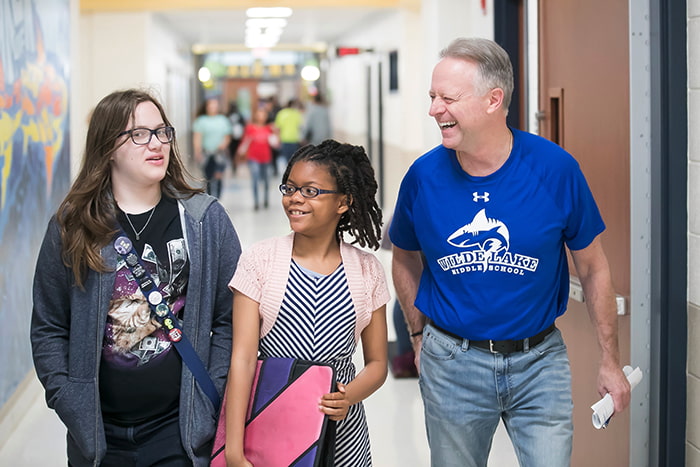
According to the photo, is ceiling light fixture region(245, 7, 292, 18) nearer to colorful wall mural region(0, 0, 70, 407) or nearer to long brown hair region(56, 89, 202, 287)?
colorful wall mural region(0, 0, 70, 407)

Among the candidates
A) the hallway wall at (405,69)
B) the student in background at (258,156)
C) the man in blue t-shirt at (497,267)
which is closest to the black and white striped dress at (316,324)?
the man in blue t-shirt at (497,267)

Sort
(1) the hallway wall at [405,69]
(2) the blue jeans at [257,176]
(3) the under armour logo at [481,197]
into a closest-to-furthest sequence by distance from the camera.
Answer: (3) the under armour logo at [481,197] < (1) the hallway wall at [405,69] < (2) the blue jeans at [257,176]

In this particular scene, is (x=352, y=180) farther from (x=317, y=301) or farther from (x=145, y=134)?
(x=145, y=134)

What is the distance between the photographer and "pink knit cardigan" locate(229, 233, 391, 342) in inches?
86.1

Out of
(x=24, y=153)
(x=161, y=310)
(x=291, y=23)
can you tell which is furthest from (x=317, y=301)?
(x=291, y=23)

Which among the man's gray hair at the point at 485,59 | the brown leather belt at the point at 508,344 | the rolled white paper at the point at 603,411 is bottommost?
the rolled white paper at the point at 603,411

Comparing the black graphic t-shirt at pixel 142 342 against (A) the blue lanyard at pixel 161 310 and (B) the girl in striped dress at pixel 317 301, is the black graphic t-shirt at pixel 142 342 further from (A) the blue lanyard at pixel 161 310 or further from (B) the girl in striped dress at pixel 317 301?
(B) the girl in striped dress at pixel 317 301

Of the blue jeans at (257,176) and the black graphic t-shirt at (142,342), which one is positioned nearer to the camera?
the black graphic t-shirt at (142,342)

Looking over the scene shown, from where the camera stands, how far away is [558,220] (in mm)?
2244

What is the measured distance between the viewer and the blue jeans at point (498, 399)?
89.7 inches

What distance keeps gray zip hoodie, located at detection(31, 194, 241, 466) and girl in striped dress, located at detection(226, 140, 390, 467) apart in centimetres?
→ 9

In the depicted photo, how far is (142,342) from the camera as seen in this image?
2.18 m

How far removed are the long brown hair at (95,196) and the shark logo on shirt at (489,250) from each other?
0.82 m

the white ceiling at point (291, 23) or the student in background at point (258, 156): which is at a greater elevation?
the white ceiling at point (291, 23)
